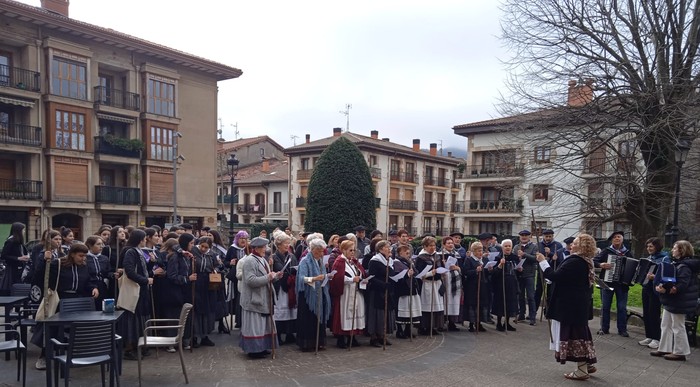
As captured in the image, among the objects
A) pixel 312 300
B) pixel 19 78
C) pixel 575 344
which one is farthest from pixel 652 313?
pixel 19 78

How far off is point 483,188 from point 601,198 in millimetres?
27575

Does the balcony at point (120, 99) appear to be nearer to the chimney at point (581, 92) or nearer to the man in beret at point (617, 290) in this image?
the chimney at point (581, 92)

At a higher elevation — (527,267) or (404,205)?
(527,267)

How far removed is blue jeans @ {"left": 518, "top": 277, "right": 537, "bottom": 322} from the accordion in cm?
159

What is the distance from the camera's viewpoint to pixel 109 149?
3122 cm

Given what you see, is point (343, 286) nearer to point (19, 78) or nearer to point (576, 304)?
point (576, 304)

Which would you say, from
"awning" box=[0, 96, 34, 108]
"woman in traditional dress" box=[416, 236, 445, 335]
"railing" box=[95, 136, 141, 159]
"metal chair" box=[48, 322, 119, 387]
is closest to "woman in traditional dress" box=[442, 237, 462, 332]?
"woman in traditional dress" box=[416, 236, 445, 335]

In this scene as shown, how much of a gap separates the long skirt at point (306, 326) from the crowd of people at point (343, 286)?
0.06 feet

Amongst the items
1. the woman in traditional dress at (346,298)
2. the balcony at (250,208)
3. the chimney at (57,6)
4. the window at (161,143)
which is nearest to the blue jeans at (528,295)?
the woman in traditional dress at (346,298)

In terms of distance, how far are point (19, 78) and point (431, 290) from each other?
2845 centimetres

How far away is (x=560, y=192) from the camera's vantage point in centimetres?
1662

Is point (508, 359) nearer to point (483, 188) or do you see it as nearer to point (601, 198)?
point (601, 198)

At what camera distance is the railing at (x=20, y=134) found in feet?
89.1

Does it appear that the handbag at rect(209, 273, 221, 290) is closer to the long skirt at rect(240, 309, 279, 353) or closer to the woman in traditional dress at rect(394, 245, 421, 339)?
the long skirt at rect(240, 309, 279, 353)
